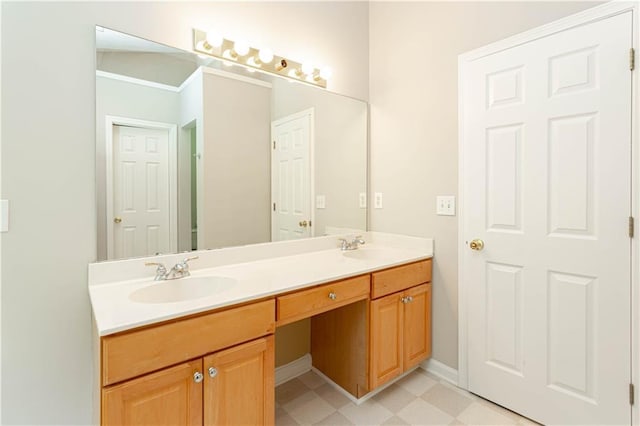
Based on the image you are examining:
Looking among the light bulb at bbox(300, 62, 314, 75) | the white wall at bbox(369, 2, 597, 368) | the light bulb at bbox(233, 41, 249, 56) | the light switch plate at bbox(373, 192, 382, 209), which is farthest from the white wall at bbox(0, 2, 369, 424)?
the light switch plate at bbox(373, 192, 382, 209)

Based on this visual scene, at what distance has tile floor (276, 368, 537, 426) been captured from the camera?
5.34 feet

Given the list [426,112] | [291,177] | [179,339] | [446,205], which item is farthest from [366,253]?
[179,339]

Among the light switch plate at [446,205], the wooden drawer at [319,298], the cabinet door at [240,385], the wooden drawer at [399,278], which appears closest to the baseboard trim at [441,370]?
the wooden drawer at [399,278]

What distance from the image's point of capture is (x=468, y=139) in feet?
5.92

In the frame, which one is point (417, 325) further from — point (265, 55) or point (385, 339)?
point (265, 55)

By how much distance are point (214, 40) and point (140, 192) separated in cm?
84

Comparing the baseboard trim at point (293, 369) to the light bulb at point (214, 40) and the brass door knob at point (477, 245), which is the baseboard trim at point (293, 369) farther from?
the light bulb at point (214, 40)

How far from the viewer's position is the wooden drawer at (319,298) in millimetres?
1308

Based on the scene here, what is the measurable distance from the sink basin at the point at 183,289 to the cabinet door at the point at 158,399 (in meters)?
0.37

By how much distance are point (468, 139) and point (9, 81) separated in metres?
2.10

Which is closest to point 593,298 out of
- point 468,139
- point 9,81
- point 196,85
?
point 468,139

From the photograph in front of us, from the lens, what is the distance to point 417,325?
6.37 ft

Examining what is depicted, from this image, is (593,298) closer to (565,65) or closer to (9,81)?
(565,65)

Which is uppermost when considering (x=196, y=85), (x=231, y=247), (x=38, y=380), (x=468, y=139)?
(x=196, y=85)
